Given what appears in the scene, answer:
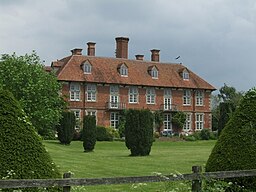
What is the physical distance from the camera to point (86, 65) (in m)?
63.4

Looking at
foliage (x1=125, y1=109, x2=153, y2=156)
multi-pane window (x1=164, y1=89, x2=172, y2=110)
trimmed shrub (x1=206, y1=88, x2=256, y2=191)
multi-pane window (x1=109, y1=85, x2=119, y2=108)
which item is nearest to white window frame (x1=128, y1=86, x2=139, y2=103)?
multi-pane window (x1=109, y1=85, x2=119, y2=108)

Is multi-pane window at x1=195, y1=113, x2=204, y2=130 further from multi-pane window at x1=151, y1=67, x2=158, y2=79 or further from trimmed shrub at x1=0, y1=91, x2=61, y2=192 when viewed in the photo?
trimmed shrub at x1=0, y1=91, x2=61, y2=192

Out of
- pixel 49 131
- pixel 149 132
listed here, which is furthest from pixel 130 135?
pixel 49 131

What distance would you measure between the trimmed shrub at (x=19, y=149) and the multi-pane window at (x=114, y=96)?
55741mm

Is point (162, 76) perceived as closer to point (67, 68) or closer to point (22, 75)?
point (67, 68)

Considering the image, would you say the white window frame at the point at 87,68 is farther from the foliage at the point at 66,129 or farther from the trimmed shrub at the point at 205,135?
the foliage at the point at 66,129

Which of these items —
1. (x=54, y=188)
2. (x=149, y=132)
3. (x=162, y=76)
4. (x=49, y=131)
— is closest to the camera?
(x=54, y=188)

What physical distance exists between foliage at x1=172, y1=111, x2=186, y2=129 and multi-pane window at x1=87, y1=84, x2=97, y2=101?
10.9 m

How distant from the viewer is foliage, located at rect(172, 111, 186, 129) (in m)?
67.1

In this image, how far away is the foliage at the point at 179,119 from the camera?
220 feet

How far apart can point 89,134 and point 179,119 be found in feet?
95.4

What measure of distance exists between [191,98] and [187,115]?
7.83 ft

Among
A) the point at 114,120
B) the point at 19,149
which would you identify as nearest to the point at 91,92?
the point at 114,120

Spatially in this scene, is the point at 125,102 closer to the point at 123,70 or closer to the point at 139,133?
the point at 123,70
